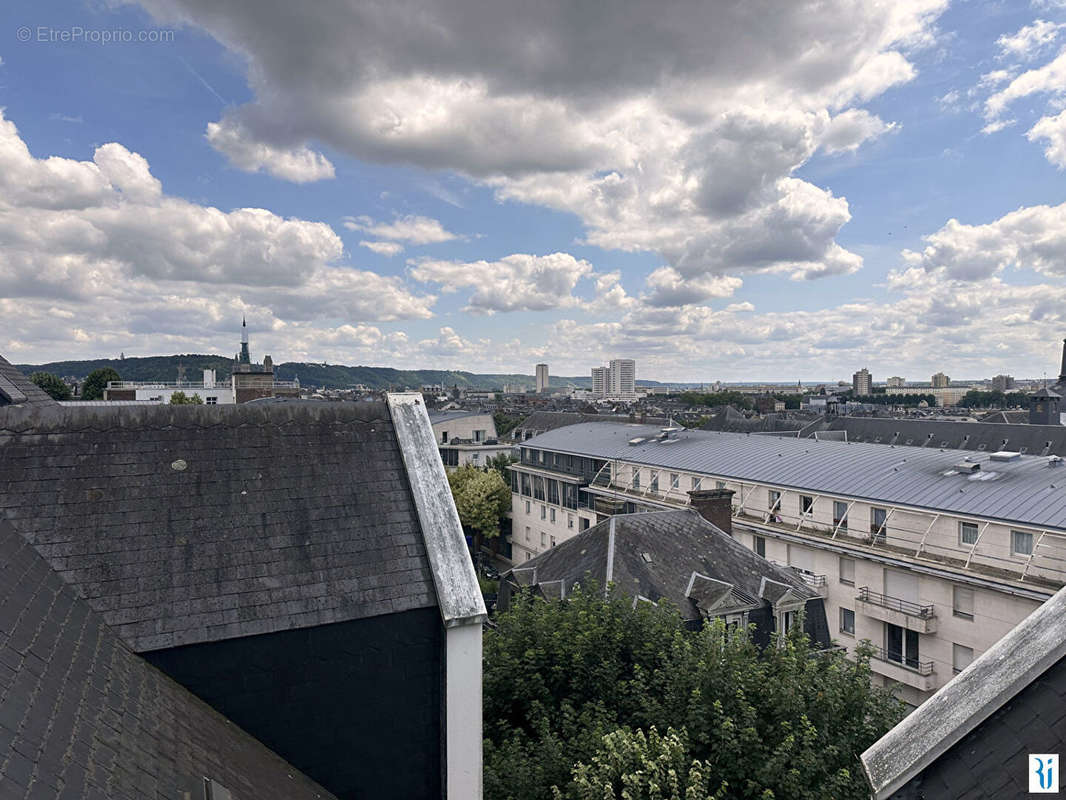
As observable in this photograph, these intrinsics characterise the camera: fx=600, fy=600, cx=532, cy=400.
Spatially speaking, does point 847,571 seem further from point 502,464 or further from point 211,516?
point 502,464

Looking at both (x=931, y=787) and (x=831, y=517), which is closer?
(x=931, y=787)

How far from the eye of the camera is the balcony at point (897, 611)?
2902cm

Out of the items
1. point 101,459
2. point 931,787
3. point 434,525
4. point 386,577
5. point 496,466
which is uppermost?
point 101,459

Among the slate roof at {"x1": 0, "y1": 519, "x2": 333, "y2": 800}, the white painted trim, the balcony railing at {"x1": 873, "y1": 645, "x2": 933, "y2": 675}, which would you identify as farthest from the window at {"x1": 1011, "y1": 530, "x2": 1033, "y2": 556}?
the slate roof at {"x1": 0, "y1": 519, "x2": 333, "y2": 800}

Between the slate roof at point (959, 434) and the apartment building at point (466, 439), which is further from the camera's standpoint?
the apartment building at point (466, 439)

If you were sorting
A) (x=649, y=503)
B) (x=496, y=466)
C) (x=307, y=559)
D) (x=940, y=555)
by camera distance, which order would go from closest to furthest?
(x=307, y=559), (x=940, y=555), (x=649, y=503), (x=496, y=466)

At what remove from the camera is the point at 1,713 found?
568 centimetres

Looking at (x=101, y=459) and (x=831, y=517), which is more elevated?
(x=101, y=459)

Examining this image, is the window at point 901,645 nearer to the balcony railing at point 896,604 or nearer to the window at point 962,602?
the balcony railing at point 896,604

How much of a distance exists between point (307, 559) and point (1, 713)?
4.91 meters

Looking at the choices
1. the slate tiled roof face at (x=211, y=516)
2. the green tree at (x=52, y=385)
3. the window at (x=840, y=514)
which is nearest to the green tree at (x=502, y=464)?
the window at (x=840, y=514)

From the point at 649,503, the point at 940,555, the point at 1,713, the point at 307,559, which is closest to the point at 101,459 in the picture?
the point at 307,559

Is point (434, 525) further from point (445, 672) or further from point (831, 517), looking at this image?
point (831, 517)

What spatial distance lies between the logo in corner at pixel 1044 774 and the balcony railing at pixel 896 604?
2797 centimetres
